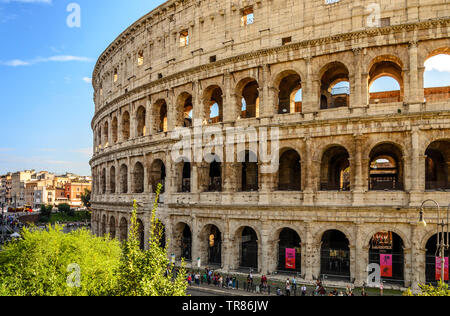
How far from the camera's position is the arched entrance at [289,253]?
23438 millimetres

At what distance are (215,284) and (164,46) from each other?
823 inches

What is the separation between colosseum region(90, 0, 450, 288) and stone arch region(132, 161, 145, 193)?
0.10 meters

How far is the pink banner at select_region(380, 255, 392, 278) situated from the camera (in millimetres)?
21141

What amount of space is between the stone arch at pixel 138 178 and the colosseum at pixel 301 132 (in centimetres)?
10

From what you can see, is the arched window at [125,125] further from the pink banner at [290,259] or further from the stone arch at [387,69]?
the stone arch at [387,69]

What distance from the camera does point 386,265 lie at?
2122cm

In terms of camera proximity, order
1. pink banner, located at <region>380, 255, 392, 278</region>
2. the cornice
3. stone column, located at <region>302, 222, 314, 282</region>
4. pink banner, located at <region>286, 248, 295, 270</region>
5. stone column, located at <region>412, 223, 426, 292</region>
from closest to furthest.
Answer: stone column, located at <region>412, 223, 426, 292</region> → the cornice → pink banner, located at <region>380, 255, 392, 278</region> → stone column, located at <region>302, 222, 314, 282</region> → pink banner, located at <region>286, 248, 295, 270</region>

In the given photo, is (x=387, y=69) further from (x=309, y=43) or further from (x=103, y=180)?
(x=103, y=180)

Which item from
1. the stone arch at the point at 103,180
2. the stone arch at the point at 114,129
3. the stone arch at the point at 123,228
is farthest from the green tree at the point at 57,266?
the stone arch at the point at 103,180

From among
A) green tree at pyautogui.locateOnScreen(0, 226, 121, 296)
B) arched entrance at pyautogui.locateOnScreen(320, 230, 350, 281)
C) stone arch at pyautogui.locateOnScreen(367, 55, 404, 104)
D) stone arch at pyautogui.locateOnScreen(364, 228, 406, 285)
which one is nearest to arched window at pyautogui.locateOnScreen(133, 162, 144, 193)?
green tree at pyautogui.locateOnScreen(0, 226, 121, 296)

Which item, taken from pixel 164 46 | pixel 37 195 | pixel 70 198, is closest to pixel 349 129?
pixel 164 46

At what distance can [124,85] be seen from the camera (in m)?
36.0

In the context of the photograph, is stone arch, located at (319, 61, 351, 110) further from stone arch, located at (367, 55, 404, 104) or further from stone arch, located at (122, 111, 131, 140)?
stone arch, located at (122, 111, 131, 140)
